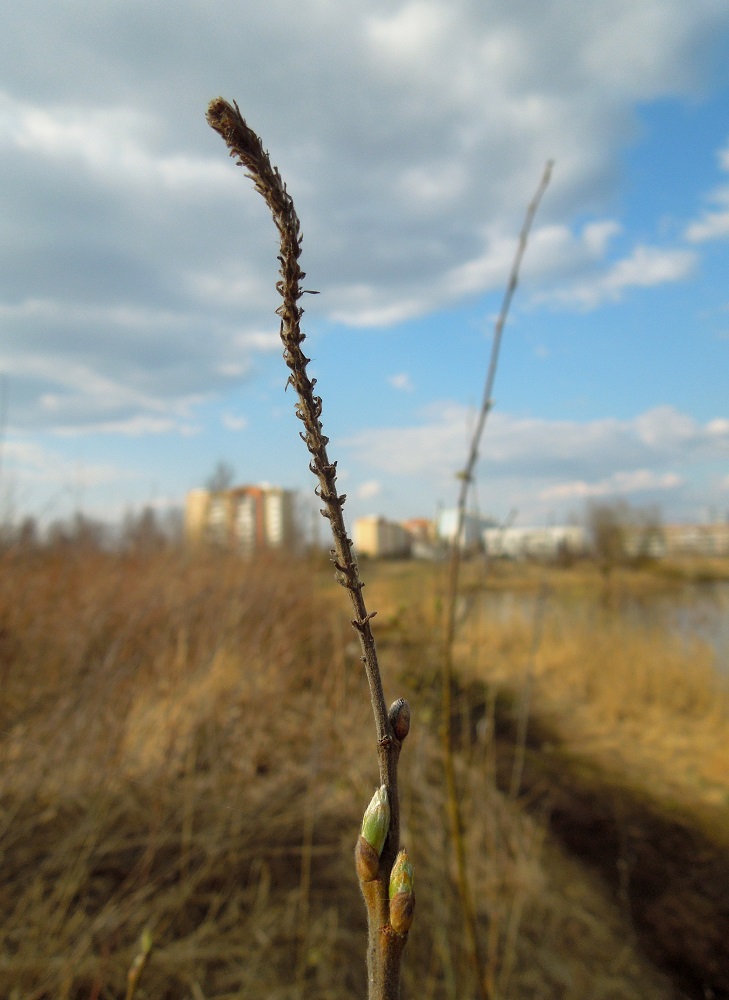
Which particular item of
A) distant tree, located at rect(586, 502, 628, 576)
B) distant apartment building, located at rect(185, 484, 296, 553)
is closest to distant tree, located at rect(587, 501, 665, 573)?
distant tree, located at rect(586, 502, 628, 576)

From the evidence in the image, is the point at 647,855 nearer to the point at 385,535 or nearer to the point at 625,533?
the point at 385,535

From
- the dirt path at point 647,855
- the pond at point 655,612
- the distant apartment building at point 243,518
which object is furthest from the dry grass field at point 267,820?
the pond at point 655,612

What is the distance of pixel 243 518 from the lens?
8.88 metres

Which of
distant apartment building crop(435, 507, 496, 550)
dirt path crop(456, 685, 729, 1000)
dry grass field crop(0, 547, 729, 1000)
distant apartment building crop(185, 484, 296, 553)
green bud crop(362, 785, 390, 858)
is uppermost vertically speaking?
distant apartment building crop(185, 484, 296, 553)

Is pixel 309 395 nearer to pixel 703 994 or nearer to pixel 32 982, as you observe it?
pixel 32 982

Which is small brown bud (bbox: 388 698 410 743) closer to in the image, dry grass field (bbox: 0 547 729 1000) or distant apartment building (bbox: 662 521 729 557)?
dry grass field (bbox: 0 547 729 1000)

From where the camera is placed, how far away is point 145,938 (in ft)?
3.23

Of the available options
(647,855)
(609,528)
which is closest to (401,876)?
(647,855)

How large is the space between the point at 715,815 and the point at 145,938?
4.71m

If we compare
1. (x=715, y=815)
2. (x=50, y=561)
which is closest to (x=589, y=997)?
(x=715, y=815)

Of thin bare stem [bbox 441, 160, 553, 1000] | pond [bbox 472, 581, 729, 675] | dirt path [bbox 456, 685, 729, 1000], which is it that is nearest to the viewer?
thin bare stem [bbox 441, 160, 553, 1000]

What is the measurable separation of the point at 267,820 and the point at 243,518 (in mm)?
5842

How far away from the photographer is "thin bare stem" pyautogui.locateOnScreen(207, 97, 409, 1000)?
321 mm

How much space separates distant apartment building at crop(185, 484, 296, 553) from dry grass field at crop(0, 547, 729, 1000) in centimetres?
228
